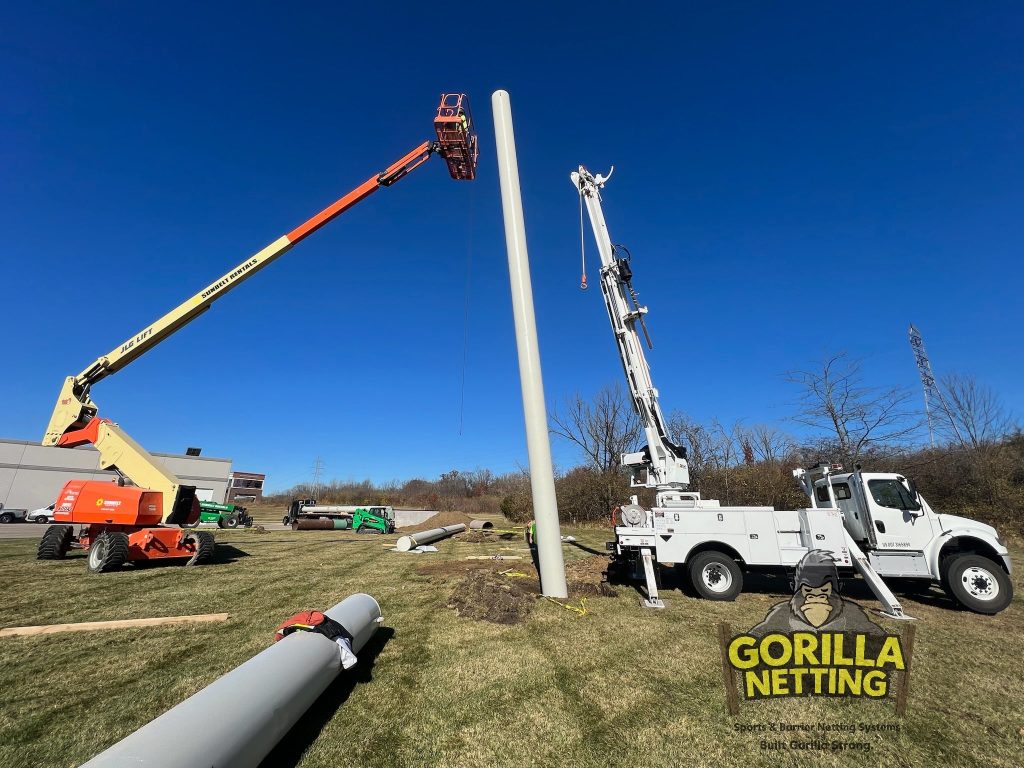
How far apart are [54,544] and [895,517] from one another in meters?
19.4

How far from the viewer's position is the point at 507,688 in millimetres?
3955

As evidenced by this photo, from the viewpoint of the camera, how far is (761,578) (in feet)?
31.0

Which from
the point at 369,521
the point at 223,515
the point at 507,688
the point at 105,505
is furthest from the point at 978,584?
the point at 223,515

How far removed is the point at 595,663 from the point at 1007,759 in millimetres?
3217

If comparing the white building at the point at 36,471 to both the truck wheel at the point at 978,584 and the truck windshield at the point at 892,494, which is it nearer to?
the truck windshield at the point at 892,494

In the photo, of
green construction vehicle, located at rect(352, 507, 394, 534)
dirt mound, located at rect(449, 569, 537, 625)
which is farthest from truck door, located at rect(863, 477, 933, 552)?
green construction vehicle, located at rect(352, 507, 394, 534)

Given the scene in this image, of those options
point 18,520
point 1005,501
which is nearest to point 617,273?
point 1005,501

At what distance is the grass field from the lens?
3.04m

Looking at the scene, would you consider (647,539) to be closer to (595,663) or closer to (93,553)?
(595,663)

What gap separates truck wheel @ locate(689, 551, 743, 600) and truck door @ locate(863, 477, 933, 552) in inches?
101

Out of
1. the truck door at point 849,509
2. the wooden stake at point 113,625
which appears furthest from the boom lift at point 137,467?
the truck door at point 849,509

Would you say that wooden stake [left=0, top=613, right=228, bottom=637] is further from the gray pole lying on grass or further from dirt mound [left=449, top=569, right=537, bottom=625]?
the gray pole lying on grass

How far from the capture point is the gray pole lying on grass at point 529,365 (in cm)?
744

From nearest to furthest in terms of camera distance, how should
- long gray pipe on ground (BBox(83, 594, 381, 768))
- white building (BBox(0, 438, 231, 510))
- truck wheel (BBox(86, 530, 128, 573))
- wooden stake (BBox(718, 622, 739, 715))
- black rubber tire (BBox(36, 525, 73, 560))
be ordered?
long gray pipe on ground (BBox(83, 594, 381, 768))
wooden stake (BBox(718, 622, 739, 715))
truck wheel (BBox(86, 530, 128, 573))
black rubber tire (BBox(36, 525, 73, 560))
white building (BBox(0, 438, 231, 510))
